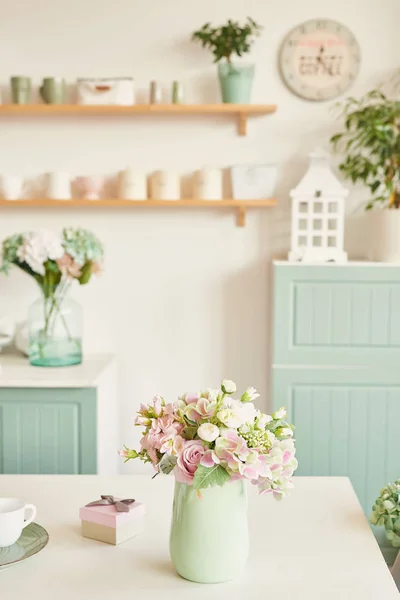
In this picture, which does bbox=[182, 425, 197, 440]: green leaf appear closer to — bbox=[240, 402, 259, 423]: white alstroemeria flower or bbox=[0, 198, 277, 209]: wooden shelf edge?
bbox=[240, 402, 259, 423]: white alstroemeria flower

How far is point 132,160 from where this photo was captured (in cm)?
343

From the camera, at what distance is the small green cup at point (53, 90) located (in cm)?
329

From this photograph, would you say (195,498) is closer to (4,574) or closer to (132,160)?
(4,574)

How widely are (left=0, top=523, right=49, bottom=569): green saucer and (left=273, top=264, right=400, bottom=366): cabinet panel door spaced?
1.66 metres

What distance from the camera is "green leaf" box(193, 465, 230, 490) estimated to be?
1.39 metres

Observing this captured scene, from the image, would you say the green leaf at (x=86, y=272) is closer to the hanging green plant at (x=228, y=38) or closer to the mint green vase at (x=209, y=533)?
the hanging green plant at (x=228, y=38)

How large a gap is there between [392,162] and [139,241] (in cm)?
109

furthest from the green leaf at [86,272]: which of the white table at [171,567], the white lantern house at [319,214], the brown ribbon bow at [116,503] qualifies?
the brown ribbon bow at [116,503]

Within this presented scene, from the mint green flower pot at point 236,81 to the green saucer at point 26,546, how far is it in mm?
2093

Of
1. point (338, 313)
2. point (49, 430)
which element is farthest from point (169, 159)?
point (49, 430)

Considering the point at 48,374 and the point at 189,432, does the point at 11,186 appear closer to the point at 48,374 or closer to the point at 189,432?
the point at 48,374

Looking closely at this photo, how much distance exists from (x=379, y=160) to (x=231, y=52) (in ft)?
2.40

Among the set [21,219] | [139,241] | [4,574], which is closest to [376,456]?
[139,241]

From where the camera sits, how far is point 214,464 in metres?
1.41
